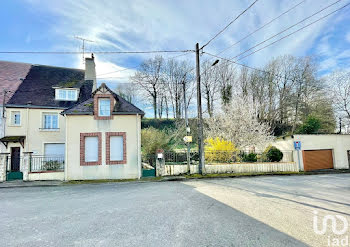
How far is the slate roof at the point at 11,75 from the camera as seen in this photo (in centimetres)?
1583

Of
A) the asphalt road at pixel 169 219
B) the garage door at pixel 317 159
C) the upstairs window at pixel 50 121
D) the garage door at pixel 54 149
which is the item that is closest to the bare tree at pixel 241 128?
the garage door at pixel 317 159

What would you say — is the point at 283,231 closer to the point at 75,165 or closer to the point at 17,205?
the point at 17,205

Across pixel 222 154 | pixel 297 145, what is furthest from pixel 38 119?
pixel 297 145

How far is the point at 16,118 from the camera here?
48.4ft

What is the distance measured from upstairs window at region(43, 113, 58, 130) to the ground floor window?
5.74 m

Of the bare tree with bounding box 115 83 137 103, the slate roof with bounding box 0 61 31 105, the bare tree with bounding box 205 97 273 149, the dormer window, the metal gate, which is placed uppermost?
the bare tree with bounding box 115 83 137 103

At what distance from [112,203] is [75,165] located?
21.0ft

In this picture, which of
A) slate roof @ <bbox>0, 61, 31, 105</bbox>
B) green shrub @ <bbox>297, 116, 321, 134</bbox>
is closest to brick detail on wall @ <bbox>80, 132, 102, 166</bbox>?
slate roof @ <bbox>0, 61, 31, 105</bbox>

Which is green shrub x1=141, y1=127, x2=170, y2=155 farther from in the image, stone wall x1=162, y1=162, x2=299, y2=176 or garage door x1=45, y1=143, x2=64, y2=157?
garage door x1=45, y1=143, x2=64, y2=157

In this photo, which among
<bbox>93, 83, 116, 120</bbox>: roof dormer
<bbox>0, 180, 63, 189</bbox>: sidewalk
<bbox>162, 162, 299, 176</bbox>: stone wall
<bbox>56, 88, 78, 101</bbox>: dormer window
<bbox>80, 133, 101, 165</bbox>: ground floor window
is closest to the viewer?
<bbox>0, 180, 63, 189</bbox>: sidewalk

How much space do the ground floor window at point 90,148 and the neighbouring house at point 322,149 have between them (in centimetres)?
1667

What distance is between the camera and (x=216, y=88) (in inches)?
1316

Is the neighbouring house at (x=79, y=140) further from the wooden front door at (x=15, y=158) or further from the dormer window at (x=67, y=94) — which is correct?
the dormer window at (x=67, y=94)

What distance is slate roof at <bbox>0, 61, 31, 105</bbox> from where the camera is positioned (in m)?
15.8
